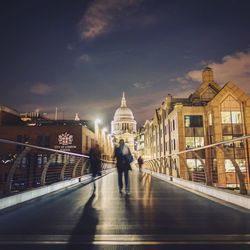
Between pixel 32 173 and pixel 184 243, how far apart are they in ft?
18.6

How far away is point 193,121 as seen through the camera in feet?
130

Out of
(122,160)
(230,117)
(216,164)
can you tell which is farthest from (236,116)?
(122,160)

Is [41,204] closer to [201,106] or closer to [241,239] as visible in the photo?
[241,239]

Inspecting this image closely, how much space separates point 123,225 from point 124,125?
154 meters

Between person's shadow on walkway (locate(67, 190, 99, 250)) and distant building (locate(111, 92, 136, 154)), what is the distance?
140 meters

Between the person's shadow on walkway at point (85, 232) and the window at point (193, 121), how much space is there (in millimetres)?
35949

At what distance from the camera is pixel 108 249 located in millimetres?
2885

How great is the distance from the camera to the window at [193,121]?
3925 centimetres

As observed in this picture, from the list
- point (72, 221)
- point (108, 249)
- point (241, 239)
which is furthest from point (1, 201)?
point (241, 239)

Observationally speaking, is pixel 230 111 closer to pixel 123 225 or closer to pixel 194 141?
pixel 194 141

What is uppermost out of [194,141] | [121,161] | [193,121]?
[193,121]

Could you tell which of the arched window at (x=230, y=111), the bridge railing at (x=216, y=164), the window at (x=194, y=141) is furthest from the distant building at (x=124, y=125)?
the bridge railing at (x=216, y=164)

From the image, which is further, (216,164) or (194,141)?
(194,141)

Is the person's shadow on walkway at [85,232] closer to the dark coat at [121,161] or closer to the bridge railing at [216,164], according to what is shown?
the bridge railing at [216,164]
